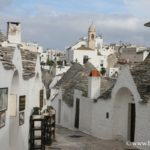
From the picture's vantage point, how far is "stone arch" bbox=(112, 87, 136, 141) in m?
23.3

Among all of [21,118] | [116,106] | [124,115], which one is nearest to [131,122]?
[124,115]

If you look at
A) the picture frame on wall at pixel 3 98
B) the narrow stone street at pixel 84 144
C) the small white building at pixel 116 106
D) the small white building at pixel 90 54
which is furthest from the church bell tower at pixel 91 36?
the picture frame on wall at pixel 3 98

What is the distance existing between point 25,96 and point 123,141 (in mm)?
8874

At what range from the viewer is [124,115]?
2408 centimetres

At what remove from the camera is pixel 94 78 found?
2798cm

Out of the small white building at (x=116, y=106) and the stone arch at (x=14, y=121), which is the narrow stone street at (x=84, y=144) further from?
the stone arch at (x=14, y=121)

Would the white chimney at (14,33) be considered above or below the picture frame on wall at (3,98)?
above

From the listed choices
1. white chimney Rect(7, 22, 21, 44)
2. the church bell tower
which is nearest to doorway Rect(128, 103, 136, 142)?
white chimney Rect(7, 22, 21, 44)

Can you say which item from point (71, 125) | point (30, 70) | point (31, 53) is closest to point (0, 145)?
point (30, 70)

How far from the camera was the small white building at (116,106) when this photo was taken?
21.4m

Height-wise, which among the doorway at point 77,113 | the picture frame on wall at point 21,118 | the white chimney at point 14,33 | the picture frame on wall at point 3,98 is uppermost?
the white chimney at point 14,33

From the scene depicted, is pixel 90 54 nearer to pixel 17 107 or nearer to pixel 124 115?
pixel 124 115

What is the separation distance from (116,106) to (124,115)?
2.21 feet

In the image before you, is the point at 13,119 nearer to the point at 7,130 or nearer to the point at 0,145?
the point at 7,130
